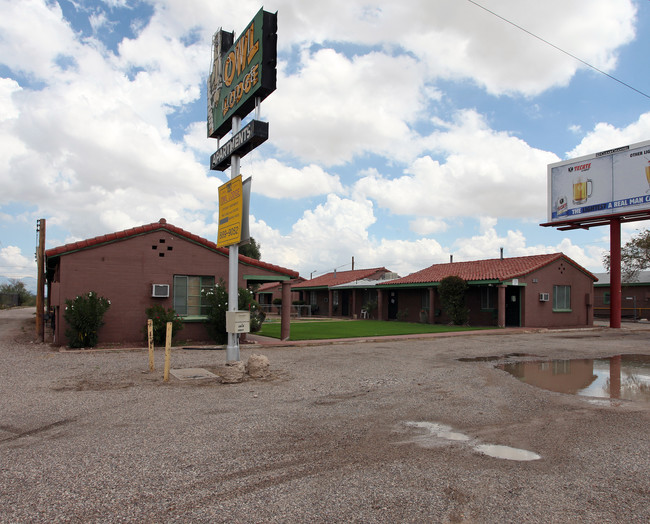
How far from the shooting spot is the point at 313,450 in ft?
18.1

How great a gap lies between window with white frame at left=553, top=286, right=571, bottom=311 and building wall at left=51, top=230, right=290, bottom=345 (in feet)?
66.7

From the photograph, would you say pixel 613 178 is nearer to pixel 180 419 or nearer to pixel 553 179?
pixel 553 179

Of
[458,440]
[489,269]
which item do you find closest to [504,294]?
[489,269]

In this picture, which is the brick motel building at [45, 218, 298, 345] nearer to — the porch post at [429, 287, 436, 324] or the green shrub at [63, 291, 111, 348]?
the green shrub at [63, 291, 111, 348]

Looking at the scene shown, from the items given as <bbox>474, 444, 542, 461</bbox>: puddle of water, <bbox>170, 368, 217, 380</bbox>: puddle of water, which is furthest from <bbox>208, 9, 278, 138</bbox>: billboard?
<bbox>474, 444, 542, 461</bbox>: puddle of water

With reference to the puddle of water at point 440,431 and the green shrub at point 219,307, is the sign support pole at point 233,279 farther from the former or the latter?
the puddle of water at point 440,431

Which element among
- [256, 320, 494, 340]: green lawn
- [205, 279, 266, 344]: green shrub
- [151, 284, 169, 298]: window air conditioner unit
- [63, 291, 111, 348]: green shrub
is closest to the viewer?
[63, 291, 111, 348]: green shrub

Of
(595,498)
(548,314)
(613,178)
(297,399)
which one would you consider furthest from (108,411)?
(613,178)

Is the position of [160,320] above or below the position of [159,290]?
below

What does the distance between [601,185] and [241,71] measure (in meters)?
23.0

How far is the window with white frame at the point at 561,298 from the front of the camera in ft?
93.2

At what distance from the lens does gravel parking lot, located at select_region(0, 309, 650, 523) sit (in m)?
4.03

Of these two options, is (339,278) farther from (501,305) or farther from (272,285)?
(501,305)

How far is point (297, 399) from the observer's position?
8.38 metres
